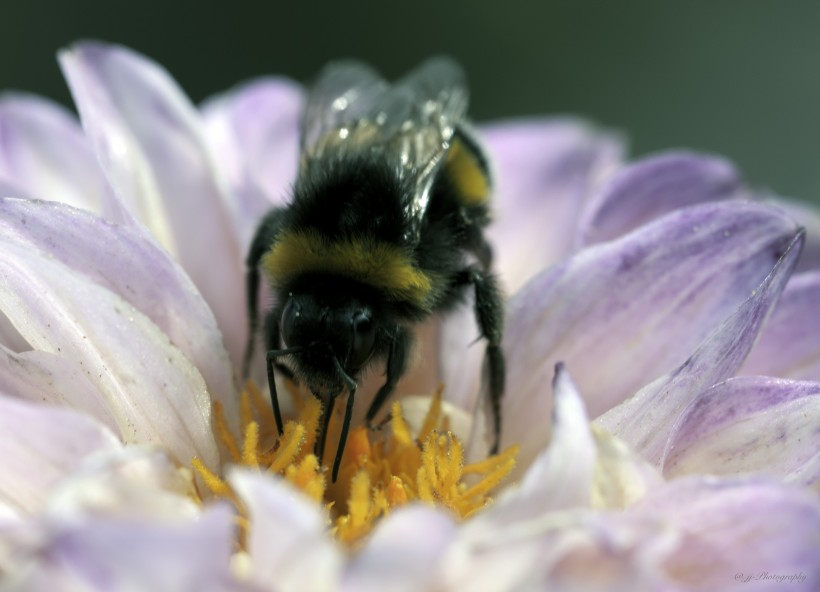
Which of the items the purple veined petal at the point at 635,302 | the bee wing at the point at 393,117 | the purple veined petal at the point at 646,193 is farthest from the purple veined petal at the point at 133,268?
the purple veined petal at the point at 646,193

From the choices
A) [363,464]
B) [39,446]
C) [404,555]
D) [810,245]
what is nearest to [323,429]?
[363,464]

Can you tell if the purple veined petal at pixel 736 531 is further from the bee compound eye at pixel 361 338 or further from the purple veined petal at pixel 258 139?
the purple veined petal at pixel 258 139

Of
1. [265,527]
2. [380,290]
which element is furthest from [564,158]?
[265,527]

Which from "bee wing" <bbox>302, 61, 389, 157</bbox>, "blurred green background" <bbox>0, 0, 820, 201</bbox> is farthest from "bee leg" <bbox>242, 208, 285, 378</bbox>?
"blurred green background" <bbox>0, 0, 820, 201</bbox>

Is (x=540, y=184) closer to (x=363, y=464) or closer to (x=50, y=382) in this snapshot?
(x=363, y=464)

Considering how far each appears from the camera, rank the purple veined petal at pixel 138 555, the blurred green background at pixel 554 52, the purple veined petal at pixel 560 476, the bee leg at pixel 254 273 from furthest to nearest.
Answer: the blurred green background at pixel 554 52
the bee leg at pixel 254 273
the purple veined petal at pixel 560 476
the purple veined petal at pixel 138 555

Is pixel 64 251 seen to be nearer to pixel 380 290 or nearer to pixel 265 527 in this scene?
pixel 380 290

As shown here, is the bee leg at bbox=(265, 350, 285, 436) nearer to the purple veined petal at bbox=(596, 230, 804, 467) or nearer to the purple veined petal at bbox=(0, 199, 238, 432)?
the purple veined petal at bbox=(0, 199, 238, 432)
